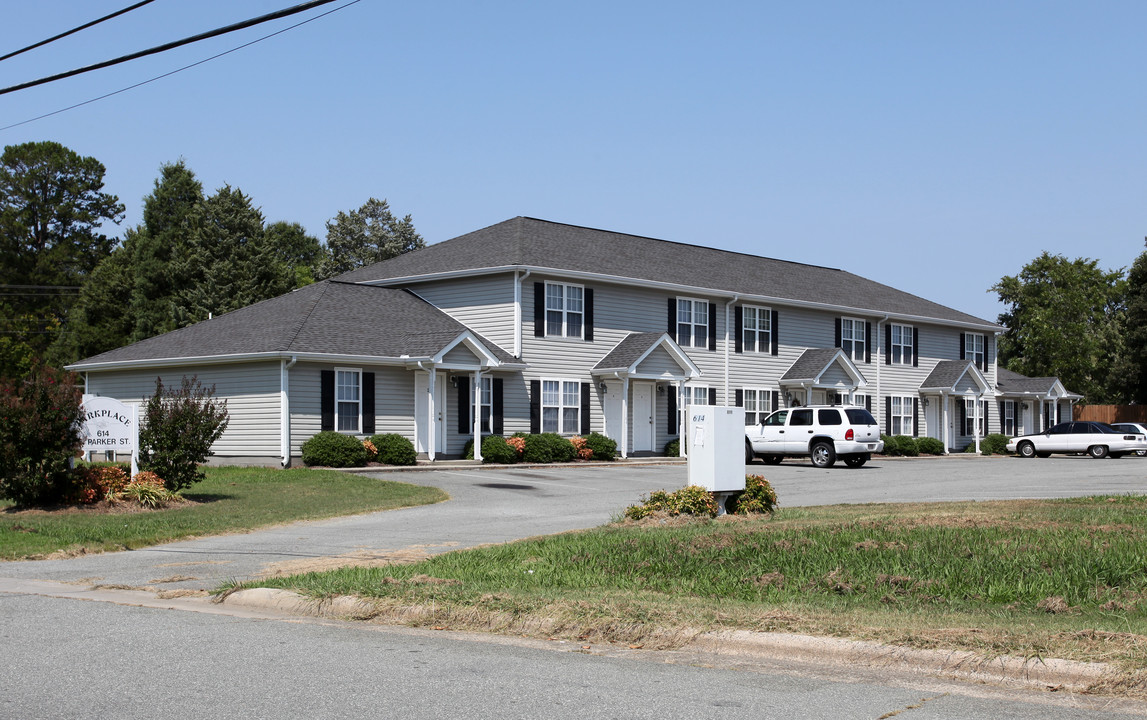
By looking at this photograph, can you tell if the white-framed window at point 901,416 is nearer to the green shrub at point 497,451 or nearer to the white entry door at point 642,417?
the white entry door at point 642,417

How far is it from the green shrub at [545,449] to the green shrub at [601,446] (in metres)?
1.24

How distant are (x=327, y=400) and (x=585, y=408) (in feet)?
29.6

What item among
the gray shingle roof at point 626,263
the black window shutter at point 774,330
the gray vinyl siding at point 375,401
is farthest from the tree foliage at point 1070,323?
the gray vinyl siding at point 375,401

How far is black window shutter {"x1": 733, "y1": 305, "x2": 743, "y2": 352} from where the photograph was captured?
4162 centimetres

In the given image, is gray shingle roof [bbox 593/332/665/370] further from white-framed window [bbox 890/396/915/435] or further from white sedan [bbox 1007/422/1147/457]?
white sedan [bbox 1007/422/1147/457]

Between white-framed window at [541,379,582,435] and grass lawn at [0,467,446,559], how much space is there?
32.3 feet

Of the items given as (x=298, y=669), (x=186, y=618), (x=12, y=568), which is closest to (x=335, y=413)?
(x=12, y=568)

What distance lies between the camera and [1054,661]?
713cm

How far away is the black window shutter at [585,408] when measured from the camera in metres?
36.5

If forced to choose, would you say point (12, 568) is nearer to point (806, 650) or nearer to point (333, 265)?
point (806, 650)

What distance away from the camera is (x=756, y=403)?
1671 inches

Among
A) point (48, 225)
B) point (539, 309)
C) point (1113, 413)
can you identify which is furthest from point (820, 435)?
point (48, 225)

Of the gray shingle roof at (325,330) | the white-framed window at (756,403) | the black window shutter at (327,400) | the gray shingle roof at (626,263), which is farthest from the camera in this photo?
the white-framed window at (756,403)

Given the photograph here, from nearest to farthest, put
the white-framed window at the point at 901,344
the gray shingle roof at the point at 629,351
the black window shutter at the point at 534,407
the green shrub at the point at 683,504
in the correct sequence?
the green shrub at the point at 683,504, the black window shutter at the point at 534,407, the gray shingle roof at the point at 629,351, the white-framed window at the point at 901,344
